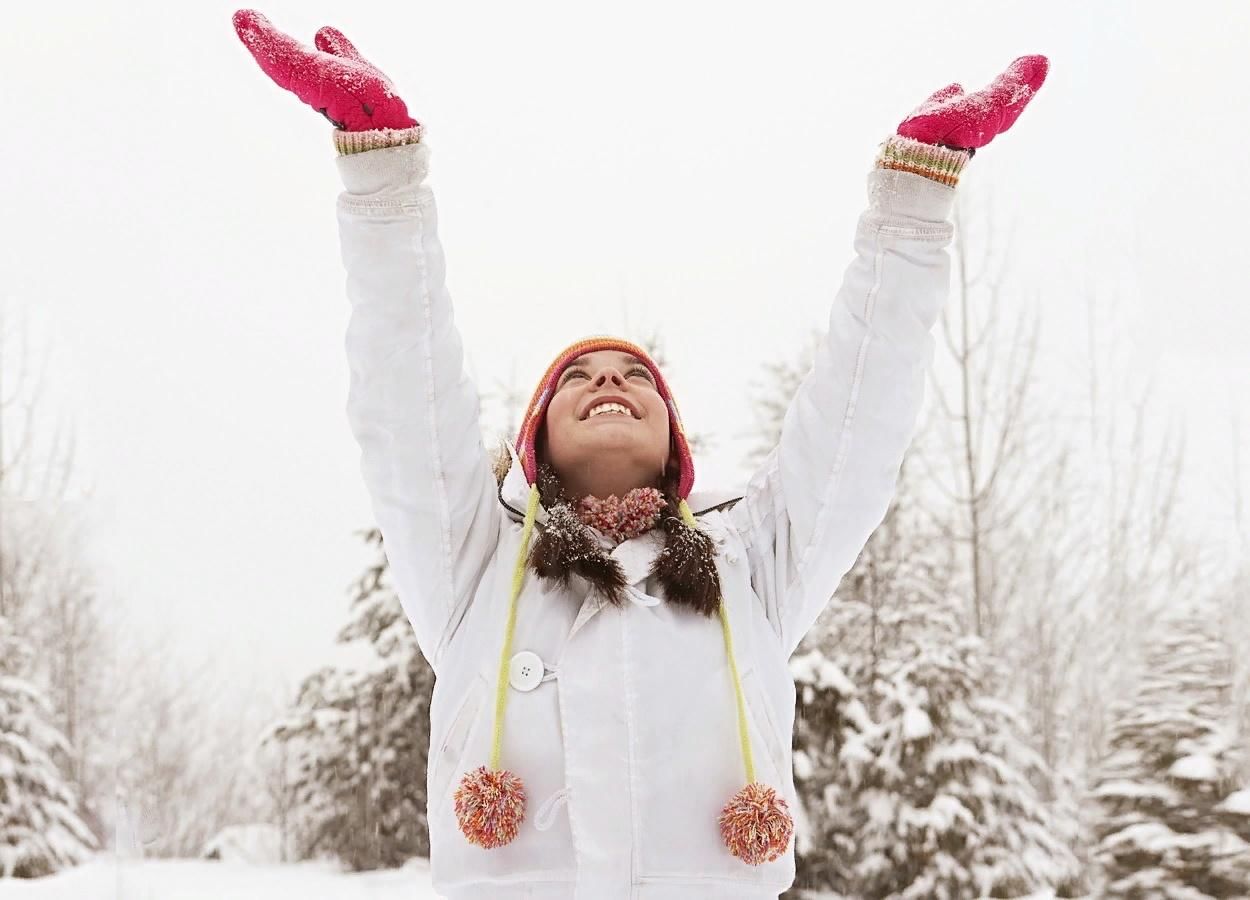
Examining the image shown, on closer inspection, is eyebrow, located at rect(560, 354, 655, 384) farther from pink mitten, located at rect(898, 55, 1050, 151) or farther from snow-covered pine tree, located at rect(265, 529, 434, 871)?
snow-covered pine tree, located at rect(265, 529, 434, 871)

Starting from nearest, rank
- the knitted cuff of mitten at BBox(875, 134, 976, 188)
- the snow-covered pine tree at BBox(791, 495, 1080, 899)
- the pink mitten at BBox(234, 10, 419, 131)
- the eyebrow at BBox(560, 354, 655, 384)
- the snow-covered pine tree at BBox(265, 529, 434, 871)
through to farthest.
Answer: the pink mitten at BBox(234, 10, 419, 131) < the knitted cuff of mitten at BBox(875, 134, 976, 188) < the eyebrow at BBox(560, 354, 655, 384) < the snow-covered pine tree at BBox(791, 495, 1080, 899) < the snow-covered pine tree at BBox(265, 529, 434, 871)

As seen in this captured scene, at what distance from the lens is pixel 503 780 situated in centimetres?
115

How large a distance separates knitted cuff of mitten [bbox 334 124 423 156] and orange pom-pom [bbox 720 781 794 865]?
2.45 ft

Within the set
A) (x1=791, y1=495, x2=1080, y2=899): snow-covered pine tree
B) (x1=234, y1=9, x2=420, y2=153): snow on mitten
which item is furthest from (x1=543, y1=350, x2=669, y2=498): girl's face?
(x1=791, y1=495, x2=1080, y2=899): snow-covered pine tree

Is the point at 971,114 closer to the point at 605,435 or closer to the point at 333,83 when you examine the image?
the point at 605,435

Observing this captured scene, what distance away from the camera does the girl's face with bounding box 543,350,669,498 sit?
4.45ft

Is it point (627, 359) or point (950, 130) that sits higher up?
point (950, 130)

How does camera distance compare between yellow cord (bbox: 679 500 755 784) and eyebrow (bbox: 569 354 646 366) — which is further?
eyebrow (bbox: 569 354 646 366)

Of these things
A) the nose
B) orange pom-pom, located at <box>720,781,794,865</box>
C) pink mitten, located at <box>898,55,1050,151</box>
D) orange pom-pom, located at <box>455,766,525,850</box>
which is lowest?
orange pom-pom, located at <box>720,781,794,865</box>

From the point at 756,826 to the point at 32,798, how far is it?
4.80 metres

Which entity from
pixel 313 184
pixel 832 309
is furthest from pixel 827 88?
pixel 832 309

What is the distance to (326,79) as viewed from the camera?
1.11 meters

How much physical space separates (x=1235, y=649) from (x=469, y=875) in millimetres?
4567

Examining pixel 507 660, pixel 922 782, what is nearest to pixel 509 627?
pixel 507 660
